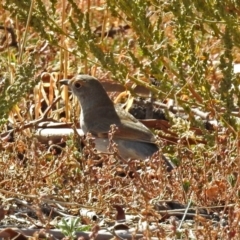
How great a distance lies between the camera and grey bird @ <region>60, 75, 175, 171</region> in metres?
7.47

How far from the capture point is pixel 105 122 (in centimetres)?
803

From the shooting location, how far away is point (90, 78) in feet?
26.6

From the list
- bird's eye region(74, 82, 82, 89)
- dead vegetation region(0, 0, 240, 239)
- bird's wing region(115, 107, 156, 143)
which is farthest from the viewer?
bird's eye region(74, 82, 82, 89)

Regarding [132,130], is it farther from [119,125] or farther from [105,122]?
[105,122]

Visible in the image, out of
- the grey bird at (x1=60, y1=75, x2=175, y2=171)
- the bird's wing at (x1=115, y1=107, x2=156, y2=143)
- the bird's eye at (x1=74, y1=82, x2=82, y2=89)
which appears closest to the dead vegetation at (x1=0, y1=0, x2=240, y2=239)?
the bird's wing at (x1=115, y1=107, x2=156, y2=143)

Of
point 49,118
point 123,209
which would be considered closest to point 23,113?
point 49,118

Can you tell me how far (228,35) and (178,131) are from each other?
0.92 meters

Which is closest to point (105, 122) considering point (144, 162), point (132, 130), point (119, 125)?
point (119, 125)

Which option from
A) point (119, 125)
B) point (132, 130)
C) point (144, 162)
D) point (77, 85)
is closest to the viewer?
point (144, 162)

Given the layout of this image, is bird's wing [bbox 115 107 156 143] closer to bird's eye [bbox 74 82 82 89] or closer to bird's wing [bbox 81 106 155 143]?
bird's wing [bbox 81 106 155 143]

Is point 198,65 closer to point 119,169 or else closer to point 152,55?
point 152,55

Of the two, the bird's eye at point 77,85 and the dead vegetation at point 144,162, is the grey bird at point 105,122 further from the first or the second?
the dead vegetation at point 144,162

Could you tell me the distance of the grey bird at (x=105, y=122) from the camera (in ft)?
24.5

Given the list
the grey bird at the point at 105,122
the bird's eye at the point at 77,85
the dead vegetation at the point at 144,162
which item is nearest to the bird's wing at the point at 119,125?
the grey bird at the point at 105,122
